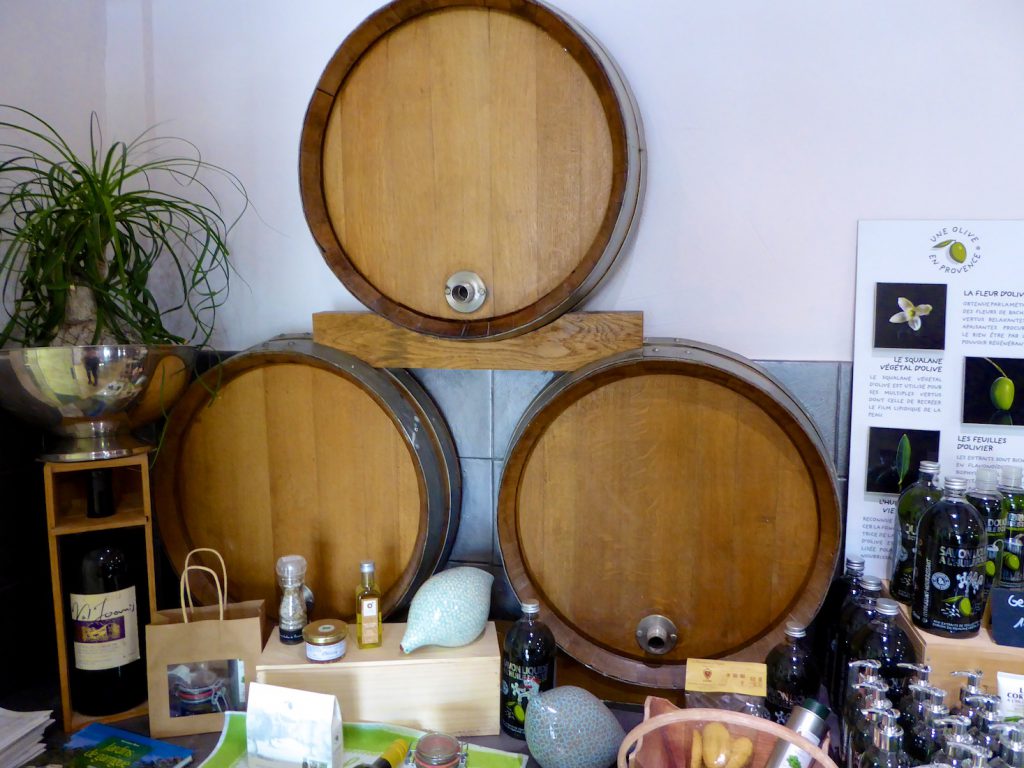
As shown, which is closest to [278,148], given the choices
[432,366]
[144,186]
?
[144,186]

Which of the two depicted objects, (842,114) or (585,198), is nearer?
(585,198)

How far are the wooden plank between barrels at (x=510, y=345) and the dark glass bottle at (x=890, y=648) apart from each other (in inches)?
22.8

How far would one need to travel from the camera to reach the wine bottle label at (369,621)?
4.17 ft

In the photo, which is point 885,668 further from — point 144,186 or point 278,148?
point 144,186

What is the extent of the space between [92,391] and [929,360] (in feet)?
4.83

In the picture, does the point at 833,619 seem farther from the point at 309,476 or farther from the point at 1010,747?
the point at 309,476

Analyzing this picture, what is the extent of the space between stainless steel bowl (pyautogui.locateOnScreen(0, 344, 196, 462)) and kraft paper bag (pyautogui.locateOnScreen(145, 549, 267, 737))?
27cm

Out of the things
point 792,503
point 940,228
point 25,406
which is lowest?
point 792,503

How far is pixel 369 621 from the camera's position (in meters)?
1.28

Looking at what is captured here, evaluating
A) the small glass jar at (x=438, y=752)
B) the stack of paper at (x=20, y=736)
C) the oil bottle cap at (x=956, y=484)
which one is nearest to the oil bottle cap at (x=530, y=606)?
the small glass jar at (x=438, y=752)

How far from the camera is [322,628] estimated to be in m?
1.26

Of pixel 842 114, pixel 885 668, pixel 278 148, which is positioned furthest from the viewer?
pixel 278 148

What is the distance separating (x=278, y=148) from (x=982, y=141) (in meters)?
1.38

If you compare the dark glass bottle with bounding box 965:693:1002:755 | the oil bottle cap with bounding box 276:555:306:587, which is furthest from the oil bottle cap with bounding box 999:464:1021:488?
the oil bottle cap with bounding box 276:555:306:587
